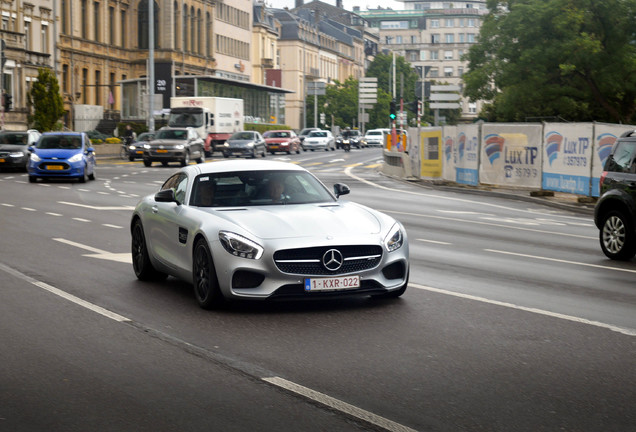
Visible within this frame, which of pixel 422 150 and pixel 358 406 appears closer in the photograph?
pixel 358 406

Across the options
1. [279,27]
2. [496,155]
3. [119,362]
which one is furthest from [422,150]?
[279,27]

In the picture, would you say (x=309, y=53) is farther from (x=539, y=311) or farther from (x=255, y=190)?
(x=539, y=311)

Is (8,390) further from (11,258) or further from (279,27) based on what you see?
(279,27)

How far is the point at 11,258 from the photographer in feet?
46.4

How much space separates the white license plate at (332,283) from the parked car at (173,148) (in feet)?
131

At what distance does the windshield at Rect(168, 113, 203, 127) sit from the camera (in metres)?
63.7

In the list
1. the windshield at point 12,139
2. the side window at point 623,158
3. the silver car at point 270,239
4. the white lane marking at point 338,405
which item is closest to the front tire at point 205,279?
the silver car at point 270,239

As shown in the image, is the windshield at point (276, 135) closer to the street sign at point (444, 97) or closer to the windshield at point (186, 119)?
the windshield at point (186, 119)

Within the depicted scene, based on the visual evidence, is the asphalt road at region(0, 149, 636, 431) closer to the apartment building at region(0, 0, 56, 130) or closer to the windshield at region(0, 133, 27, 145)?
the windshield at region(0, 133, 27, 145)

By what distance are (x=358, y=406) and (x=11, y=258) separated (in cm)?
882

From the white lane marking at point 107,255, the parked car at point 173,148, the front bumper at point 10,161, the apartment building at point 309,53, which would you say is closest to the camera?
the white lane marking at point 107,255

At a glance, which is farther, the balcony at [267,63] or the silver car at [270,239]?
the balcony at [267,63]

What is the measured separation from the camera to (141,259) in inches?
471

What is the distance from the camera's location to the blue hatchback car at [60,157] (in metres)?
34.9
